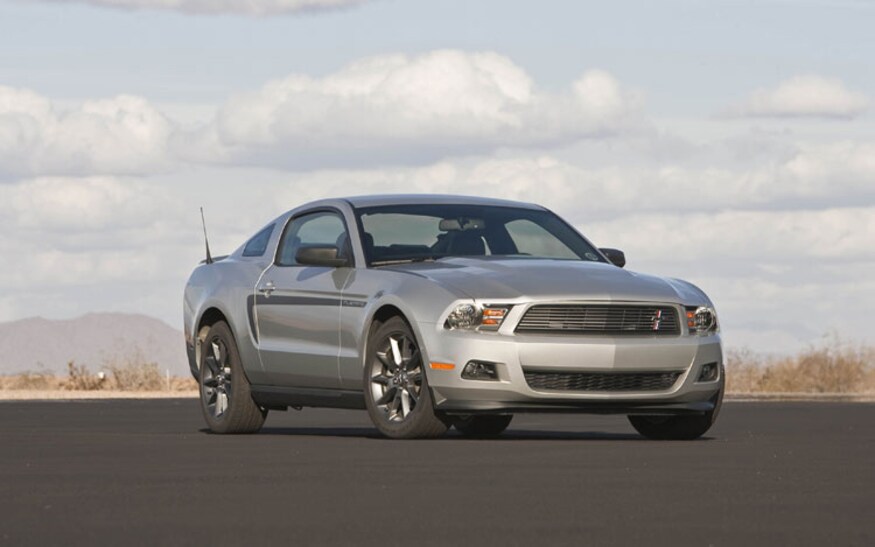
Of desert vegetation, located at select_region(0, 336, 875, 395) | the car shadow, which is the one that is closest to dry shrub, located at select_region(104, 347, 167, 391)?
desert vegetation, located at select_region(0, 336, 875, 395)

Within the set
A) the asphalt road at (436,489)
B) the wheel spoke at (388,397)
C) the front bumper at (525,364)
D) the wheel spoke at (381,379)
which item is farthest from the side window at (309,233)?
the front bumper at (525,364)

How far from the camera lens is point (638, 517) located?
27.5ft

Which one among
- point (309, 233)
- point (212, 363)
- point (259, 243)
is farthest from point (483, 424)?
point (259, 243)

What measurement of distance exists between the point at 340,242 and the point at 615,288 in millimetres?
2431

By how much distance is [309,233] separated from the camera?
1574cm

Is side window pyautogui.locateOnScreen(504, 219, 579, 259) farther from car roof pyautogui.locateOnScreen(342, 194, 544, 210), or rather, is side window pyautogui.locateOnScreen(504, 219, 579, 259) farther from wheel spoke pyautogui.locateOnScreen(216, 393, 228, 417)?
wheel spoke pyautogui.locateOnScreen(216, 393, 228, 417)

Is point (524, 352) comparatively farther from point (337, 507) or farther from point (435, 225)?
point (337, 507)

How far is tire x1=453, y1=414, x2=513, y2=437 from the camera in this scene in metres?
15.1

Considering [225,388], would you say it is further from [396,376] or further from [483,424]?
[396,376]

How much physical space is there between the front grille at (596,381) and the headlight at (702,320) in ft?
1.52

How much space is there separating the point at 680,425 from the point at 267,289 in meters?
3.33

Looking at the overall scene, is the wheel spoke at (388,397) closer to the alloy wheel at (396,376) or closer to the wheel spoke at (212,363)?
the alloy wheel at (396,376)

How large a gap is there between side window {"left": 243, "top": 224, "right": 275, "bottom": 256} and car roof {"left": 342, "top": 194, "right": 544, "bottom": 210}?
102 centimetres

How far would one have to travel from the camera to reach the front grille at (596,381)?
1347 centimetres
